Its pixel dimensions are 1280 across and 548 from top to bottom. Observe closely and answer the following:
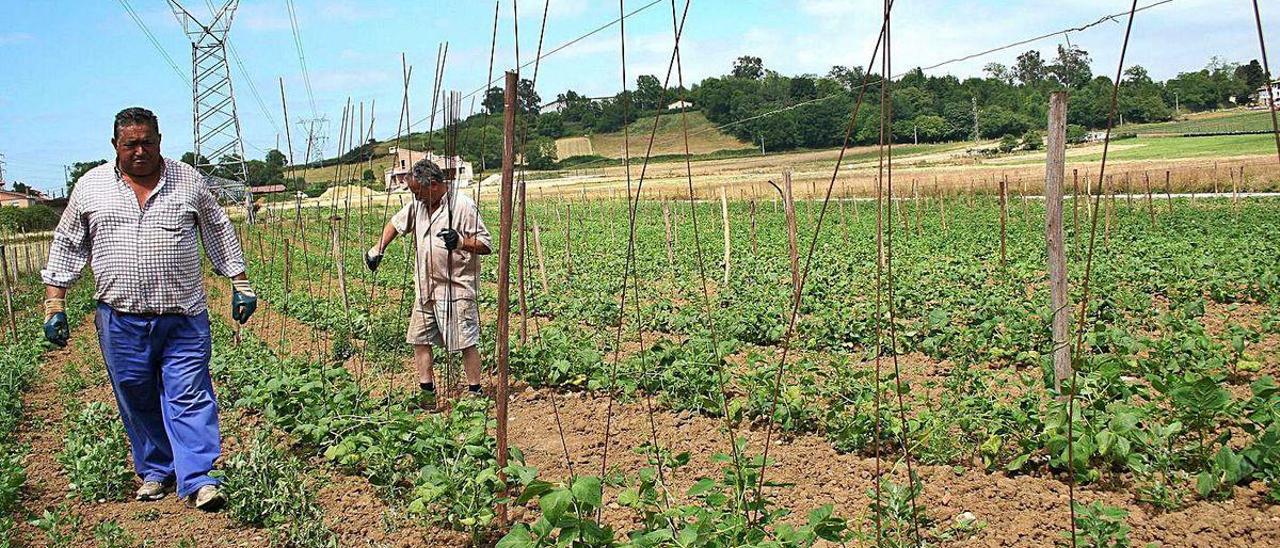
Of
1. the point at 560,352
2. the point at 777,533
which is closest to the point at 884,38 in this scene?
the point at 777,533

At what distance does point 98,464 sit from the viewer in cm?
414

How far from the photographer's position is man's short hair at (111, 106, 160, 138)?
3.73 m

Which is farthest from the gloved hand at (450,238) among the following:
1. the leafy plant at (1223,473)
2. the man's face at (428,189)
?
the leafy plant at (1223,473)

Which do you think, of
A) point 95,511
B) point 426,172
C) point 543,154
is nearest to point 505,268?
point 426,172

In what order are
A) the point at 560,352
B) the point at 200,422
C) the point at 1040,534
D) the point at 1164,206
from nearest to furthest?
the point at 1040,534
the point at 200,422
the point at 560,352
the point at 1164,206

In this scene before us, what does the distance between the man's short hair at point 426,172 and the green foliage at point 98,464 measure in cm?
197

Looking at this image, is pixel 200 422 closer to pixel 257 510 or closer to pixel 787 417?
pixel 257 510

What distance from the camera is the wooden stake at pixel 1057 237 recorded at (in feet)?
13.5

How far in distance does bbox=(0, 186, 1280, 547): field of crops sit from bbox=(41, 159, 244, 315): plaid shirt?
2.53 ft

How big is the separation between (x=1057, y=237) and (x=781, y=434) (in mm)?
1561

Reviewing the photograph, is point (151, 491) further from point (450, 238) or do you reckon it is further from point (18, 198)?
point (18, 198)

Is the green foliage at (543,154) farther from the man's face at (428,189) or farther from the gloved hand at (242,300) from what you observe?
the gloved hand at (242,300)

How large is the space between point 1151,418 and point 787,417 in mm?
1501

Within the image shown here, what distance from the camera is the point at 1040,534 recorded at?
312cm
